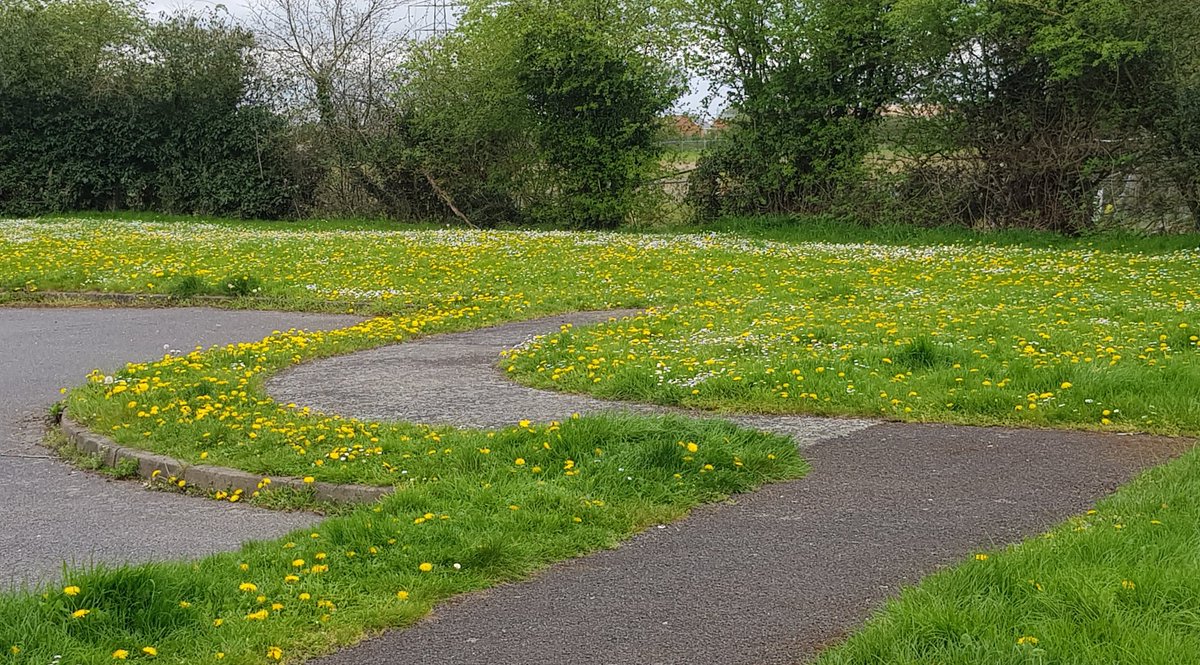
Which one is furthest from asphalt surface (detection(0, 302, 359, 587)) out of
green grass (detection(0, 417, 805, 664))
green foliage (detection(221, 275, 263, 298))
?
green foliage (detection(221, 275, 263, 298))

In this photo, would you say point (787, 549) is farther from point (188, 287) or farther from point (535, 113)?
point (535, 113)

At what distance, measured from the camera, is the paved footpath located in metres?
3.71

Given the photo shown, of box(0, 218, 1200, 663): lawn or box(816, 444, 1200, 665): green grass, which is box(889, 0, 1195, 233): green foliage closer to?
box(0, 218, 1200, 663): lawn

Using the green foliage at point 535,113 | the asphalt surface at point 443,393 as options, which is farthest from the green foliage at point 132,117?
the asphalt surface at point 443,393

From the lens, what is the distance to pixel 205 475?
5.98 meters

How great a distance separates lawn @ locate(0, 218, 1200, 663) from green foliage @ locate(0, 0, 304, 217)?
12627mm

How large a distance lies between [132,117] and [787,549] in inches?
1118

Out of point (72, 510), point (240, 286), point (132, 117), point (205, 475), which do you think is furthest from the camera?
point (132, 117)

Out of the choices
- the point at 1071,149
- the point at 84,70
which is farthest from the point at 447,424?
the point at 84,70

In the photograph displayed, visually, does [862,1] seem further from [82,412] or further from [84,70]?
[84,70]

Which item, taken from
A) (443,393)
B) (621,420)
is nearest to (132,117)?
(443,393)

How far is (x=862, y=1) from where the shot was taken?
72.0 ft

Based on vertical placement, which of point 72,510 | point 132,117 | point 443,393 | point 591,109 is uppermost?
point 591,109

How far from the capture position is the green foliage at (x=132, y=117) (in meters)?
28.3
